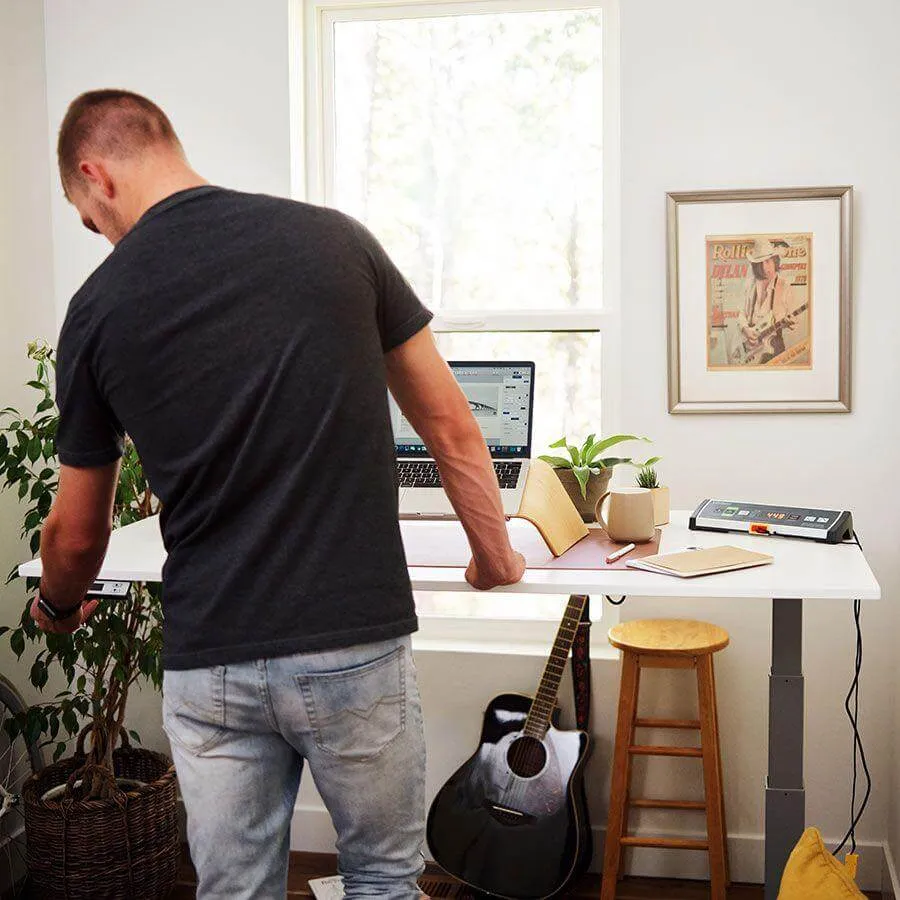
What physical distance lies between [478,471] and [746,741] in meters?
1.69

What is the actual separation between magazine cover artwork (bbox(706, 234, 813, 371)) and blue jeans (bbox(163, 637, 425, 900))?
1.69 meters

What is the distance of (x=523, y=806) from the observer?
8.77 ft

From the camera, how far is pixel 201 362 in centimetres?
126

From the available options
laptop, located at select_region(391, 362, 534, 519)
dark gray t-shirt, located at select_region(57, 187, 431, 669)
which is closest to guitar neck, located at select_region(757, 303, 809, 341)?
laptop, located at select_region(391, 362, 534, 519)

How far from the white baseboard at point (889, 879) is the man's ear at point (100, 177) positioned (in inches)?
93.9

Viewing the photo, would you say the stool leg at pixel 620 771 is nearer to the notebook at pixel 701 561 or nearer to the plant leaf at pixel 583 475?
the plant leaf at pixel 583 475

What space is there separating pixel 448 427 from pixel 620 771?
1.51 metres

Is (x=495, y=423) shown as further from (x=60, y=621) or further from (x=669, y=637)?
(x=60, y=621)

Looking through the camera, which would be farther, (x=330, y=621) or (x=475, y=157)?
(x=475, y=157)

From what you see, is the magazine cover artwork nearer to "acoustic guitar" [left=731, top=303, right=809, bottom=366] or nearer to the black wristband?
"acoustic guitar" [left=731, top=303, right=809, bottom=366]

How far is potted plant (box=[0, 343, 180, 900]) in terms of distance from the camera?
2564 mm

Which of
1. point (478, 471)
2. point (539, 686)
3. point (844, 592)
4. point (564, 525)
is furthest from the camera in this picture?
point (539, 686)

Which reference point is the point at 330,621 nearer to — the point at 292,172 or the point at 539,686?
the point at 539,686

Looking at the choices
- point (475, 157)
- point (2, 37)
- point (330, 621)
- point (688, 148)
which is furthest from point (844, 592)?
point (2, 37)
